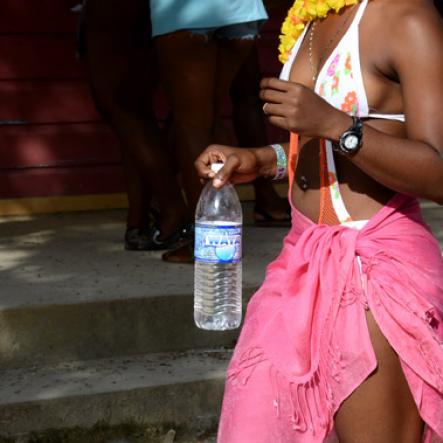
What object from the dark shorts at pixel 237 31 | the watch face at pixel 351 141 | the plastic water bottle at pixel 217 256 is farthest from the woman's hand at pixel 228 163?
the dark shorts at pixel 237 31

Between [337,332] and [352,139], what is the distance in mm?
479

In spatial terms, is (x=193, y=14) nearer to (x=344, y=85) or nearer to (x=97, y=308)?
(x=97, y=308)

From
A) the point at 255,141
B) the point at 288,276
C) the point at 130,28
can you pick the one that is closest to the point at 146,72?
the point at 130,28

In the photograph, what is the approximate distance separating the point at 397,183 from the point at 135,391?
92.6 inches

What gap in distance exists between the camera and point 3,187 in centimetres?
785

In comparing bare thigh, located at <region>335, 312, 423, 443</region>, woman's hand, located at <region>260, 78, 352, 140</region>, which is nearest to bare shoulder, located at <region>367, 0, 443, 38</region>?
woman's hand, located at <region>260, 78, 352, 140</region>

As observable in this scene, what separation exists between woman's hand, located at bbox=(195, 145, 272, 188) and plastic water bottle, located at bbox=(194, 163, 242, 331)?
25 mm

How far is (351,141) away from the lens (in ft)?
8.52

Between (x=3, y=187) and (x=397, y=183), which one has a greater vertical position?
(x=397, y=183)

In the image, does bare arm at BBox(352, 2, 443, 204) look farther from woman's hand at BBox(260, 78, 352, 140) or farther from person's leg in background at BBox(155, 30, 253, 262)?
person's leg in background at BBox(155, 30, 253, 262)

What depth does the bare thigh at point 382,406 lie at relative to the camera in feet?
8.83

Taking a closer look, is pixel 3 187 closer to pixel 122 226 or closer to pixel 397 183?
pixel 122 226

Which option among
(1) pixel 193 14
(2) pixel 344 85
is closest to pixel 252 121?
(1) pixel 193 14

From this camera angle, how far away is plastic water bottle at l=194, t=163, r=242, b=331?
10.2 feet
